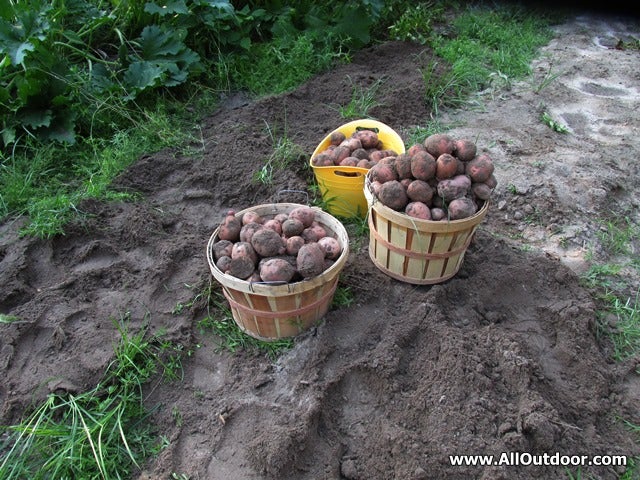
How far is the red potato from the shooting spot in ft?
9.21

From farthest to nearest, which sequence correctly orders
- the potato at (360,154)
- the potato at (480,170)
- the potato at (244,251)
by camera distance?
the potato at (360,154), the potato at (480,170), the potato at (244,251)

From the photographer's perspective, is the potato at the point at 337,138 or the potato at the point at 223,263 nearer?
the potato at the point at 223,263

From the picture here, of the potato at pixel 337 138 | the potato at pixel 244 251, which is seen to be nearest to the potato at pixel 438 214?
the potato at pixel 244 251

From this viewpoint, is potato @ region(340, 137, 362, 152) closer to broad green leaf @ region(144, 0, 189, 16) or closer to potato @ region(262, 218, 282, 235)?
potato @ region(262, 218, 282, 235)

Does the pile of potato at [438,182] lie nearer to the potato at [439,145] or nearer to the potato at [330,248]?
the potato at [439,145]

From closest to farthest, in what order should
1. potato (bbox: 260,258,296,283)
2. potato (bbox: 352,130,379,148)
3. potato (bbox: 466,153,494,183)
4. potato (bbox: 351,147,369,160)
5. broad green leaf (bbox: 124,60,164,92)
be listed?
potato (bbox: 260,258,296,283) < potato (bbox: 466,153,494,183) < potato (bbox: 351,147,369,160) < potato (bbox: 352,130,379,148) < broad green leaf (bbox: 124,60,164,92)

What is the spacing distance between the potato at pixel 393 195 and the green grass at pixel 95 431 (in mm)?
1391

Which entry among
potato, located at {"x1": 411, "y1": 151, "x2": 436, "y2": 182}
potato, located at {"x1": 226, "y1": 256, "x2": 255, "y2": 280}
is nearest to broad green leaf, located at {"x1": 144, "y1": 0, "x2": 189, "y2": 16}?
potato, located at {"x1": 411, "y1": 151, "x2": 436, "y2": 182}

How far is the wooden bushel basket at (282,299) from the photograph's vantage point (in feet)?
8.07

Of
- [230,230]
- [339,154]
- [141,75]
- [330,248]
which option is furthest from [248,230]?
[141,75]

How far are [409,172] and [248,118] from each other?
2195 mm

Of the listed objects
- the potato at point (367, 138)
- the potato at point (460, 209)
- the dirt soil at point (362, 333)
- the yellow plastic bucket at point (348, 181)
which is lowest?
the dirt soil at point (362, 333)

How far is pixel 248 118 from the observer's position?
180 inches

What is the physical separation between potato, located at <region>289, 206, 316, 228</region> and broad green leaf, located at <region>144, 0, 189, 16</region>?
9.28 feet
